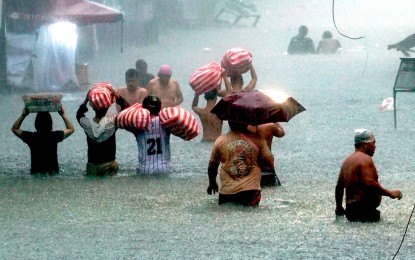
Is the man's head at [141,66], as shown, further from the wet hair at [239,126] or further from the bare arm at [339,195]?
the bare arm at [339,195]

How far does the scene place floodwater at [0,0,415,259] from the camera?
787cm

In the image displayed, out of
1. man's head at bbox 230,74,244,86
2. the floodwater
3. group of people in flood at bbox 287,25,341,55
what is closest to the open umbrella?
the floodwater

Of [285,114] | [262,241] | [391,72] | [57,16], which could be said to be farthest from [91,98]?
[391,72]

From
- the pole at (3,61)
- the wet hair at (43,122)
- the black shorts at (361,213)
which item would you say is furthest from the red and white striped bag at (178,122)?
the pole at (3,61)

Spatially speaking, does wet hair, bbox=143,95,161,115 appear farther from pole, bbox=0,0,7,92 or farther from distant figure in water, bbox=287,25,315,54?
distant figure in water, bbox=287,25,315,54

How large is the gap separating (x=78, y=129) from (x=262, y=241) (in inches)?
332

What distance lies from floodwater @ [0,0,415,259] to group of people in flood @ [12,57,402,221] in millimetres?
187

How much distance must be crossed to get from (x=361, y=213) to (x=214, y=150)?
1.56m

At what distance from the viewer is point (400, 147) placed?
13375 millimetres

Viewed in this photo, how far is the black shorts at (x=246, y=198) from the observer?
31.2ft

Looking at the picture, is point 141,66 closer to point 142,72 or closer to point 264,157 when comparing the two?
point 142,72

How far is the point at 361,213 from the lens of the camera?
28.8 ft

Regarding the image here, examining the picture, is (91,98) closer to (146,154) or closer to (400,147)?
(146,154)

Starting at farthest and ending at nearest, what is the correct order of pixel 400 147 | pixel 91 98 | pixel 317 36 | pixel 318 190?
pixel 317 36
pixel 400 147
pixel 91 98
pixel 318 190
